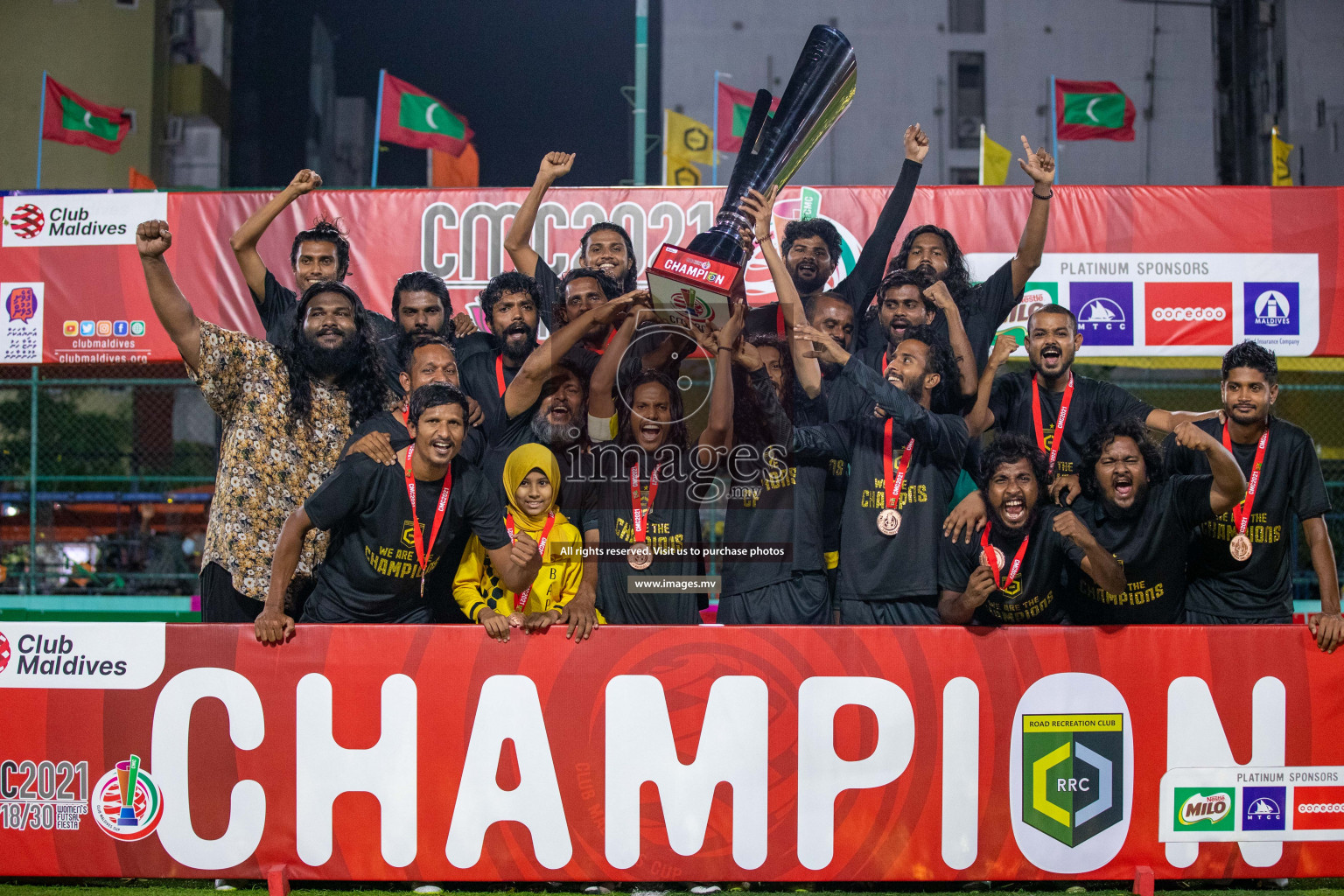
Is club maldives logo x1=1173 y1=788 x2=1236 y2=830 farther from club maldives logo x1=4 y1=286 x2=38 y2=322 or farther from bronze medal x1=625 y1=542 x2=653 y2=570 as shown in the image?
club maldives logo x1=4 y1=286 x2=38 y2=322

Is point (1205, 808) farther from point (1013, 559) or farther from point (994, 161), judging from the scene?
point (994, 161)

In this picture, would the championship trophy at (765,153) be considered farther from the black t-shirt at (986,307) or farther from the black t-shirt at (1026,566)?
the black t-shirt at (1026,566)

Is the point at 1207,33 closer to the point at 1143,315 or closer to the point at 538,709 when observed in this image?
the point at 1143,315

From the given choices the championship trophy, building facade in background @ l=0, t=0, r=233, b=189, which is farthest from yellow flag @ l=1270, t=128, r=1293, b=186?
building facade in background @ l=0, t=0, r=233, b=189

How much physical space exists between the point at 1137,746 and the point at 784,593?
1.49 metres

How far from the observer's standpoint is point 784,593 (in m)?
4.27

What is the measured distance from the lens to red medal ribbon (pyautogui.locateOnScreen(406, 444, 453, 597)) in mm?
3840

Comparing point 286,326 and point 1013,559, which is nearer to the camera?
point 1013,559

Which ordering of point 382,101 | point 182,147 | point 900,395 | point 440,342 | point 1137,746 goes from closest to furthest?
point 1137,746 → point 900,395 → point 440,342 → point 382,101 → point 182,147

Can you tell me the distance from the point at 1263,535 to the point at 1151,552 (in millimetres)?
727

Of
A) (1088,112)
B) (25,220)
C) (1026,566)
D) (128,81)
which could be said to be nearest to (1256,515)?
(1026,566)

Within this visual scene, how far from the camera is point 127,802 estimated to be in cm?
376

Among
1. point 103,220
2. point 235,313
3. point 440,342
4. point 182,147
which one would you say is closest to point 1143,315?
point 440,342

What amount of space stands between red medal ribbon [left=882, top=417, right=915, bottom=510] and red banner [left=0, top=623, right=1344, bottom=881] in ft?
2.29
